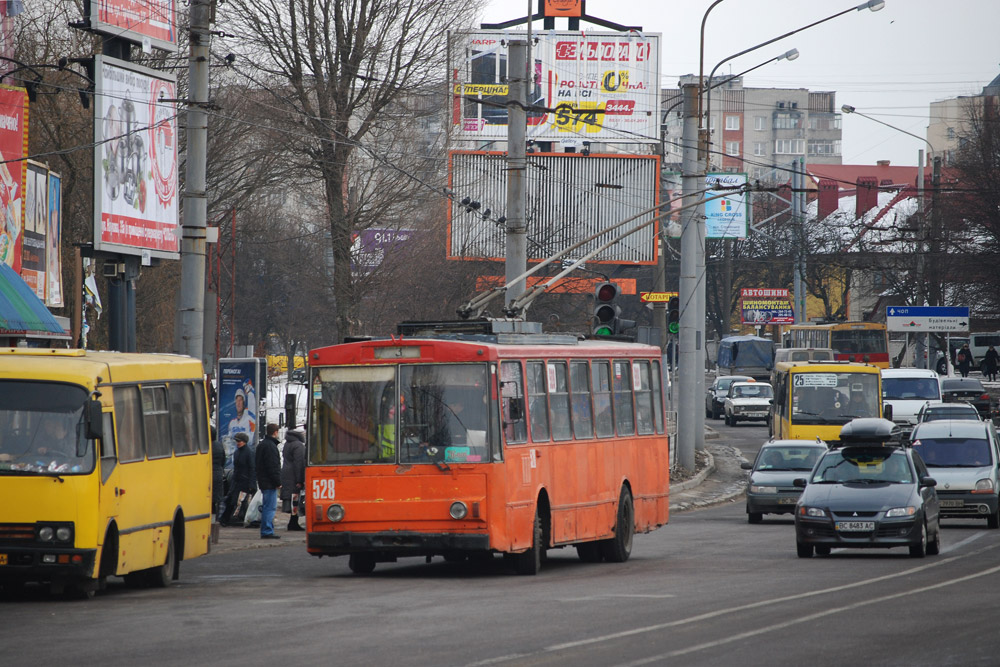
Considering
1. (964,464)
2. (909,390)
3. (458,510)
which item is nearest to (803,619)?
(458,510)

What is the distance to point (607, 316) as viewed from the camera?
25891 mm

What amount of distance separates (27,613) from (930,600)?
303 inches

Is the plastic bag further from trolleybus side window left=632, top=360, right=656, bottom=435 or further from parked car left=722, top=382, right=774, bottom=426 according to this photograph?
parked car left=722, top=382, right=774, bottom=426

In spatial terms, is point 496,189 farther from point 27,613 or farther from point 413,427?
point 27,613

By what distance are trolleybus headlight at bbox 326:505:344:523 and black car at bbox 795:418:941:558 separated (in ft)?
20.5

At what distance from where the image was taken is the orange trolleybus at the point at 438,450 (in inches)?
651

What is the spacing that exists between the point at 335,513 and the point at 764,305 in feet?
250

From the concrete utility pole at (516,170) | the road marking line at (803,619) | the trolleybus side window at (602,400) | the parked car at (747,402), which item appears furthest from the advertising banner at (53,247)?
the parked car at (747,402)

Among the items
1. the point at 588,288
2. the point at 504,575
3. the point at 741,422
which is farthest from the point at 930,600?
the point at 741,422

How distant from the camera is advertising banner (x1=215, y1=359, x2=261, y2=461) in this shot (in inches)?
1012

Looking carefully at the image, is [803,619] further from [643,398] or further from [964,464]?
[964,464]

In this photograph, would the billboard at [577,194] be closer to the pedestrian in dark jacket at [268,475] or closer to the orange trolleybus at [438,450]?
the pedestrian in dark jacket at [268,475]

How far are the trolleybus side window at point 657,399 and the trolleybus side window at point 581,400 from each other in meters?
2.68

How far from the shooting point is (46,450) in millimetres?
14219
